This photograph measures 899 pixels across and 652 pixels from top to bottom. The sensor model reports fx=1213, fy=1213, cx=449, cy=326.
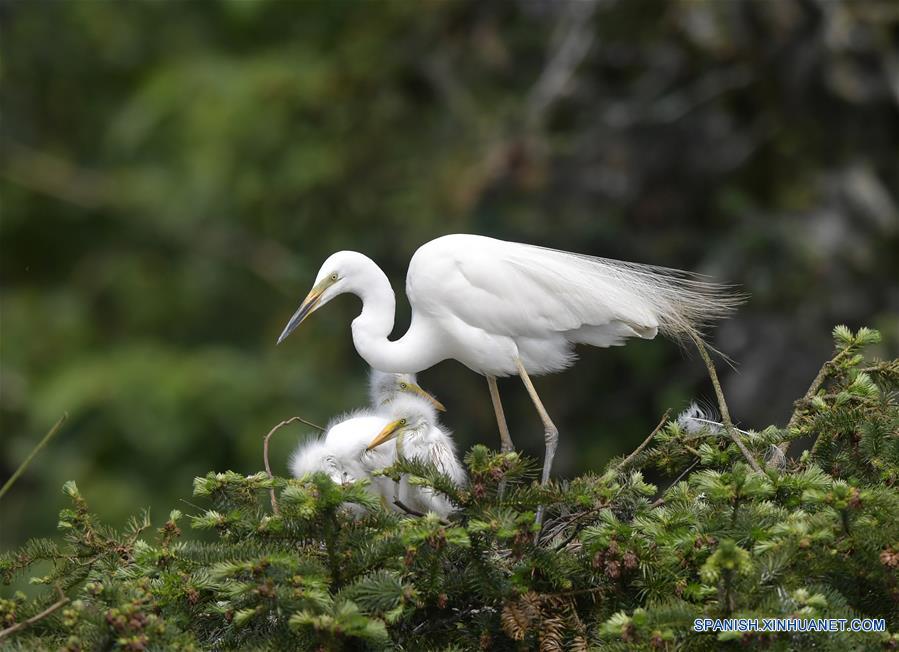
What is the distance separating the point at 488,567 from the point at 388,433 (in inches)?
31.3

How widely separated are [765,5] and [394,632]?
3.67 m

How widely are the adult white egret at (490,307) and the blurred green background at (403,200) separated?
1.91 meters

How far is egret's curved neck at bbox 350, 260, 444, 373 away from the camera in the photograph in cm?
306

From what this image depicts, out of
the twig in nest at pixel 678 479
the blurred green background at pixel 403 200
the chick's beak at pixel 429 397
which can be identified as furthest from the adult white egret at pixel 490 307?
the blurred green background at pixel 403 200

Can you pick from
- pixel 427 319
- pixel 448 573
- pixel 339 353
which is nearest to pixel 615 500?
pixel 448 573

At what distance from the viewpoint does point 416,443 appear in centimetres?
292

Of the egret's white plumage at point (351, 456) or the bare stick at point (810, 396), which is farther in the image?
the egret's white plumage at point (351, 456)

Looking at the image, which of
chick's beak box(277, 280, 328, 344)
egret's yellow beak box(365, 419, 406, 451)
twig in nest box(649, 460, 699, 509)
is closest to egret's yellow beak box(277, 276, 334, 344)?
chick's beak box(277, 280, 328, 344)

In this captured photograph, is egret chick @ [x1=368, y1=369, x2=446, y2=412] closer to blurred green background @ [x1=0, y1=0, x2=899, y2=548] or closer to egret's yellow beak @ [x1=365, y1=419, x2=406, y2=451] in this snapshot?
egret's yellow beak @ [x1=365, y1=419, x2=406, y2=451]

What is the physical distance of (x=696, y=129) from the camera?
223 inches

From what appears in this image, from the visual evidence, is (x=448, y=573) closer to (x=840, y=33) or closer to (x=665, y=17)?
(x=840, y=33)

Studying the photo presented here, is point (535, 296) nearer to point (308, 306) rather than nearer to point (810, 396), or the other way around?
point (308, 306)

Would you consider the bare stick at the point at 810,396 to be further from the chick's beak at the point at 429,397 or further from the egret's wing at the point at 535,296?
the chick's beak at the point at 429,397

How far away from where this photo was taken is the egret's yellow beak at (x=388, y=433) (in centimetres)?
290
